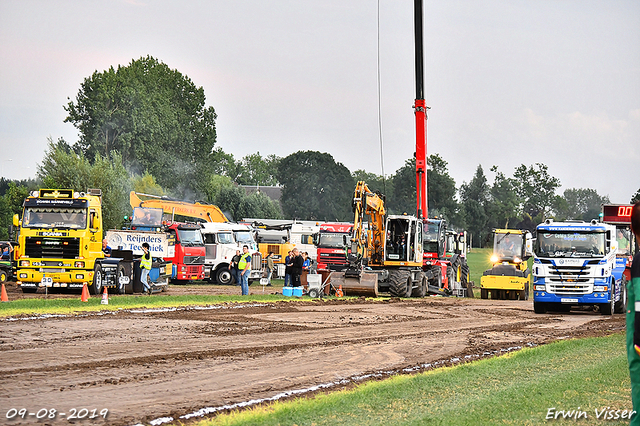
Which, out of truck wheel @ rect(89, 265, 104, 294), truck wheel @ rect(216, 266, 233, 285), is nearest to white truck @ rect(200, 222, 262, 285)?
truck wheel @ rect(216, 266, 233, 285)

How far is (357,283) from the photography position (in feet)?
104

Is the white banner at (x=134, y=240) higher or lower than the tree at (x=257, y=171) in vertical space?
lower

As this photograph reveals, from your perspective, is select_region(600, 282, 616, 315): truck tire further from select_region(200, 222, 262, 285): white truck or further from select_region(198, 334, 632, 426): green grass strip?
select_region(200, 222, 262, 285): white truck

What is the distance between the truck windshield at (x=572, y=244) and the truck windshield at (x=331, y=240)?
18027 mm

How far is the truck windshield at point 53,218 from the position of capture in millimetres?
27203

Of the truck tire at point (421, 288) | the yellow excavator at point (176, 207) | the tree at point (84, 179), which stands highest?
the tree at point (84, 179)

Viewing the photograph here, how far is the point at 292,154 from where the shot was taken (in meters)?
122

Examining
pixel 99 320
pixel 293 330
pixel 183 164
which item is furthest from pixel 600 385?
pixel 183 164

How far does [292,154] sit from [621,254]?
9502cm

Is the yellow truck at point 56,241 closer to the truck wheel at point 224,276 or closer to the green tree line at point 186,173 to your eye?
the truck wheel at point 224,276

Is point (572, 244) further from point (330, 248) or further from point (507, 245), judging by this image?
point (330, 248)

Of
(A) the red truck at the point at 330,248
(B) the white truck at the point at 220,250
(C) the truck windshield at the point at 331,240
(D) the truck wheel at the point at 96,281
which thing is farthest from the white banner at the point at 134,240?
(C) the truck windshield at the point at 331,240

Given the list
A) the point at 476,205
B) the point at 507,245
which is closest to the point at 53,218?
the point at 507,245

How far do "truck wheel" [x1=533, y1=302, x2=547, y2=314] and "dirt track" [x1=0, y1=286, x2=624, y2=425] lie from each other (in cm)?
131
